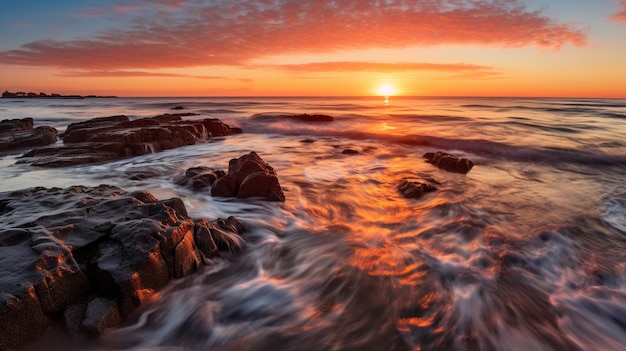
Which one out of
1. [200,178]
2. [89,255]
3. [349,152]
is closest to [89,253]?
[89,255]

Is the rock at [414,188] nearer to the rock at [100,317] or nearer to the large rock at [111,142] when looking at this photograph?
the rock at [100,317]

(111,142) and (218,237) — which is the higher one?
(111,142)

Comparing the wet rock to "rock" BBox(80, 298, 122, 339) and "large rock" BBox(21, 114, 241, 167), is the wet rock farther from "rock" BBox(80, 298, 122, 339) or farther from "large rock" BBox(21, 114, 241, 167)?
"rock" BBox(80, 298, 122, 339)

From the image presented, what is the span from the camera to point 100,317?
10.5 ft

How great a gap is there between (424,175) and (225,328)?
782cm

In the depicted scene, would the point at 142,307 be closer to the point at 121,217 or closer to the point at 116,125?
the point at 121,217

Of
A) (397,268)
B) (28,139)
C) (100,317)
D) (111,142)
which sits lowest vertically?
(397,268)

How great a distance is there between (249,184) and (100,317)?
167 inches

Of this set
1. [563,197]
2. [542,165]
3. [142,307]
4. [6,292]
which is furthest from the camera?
[542,165]

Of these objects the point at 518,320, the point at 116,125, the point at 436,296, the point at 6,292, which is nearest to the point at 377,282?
the point at 436,296

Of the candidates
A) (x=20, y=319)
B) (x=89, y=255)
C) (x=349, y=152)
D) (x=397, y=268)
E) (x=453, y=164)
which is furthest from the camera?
(x=349, y=152)

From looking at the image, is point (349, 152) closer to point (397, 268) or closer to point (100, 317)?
point (397, 268)

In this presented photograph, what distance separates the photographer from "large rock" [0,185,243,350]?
2996mm

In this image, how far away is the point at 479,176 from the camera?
33.1ft
